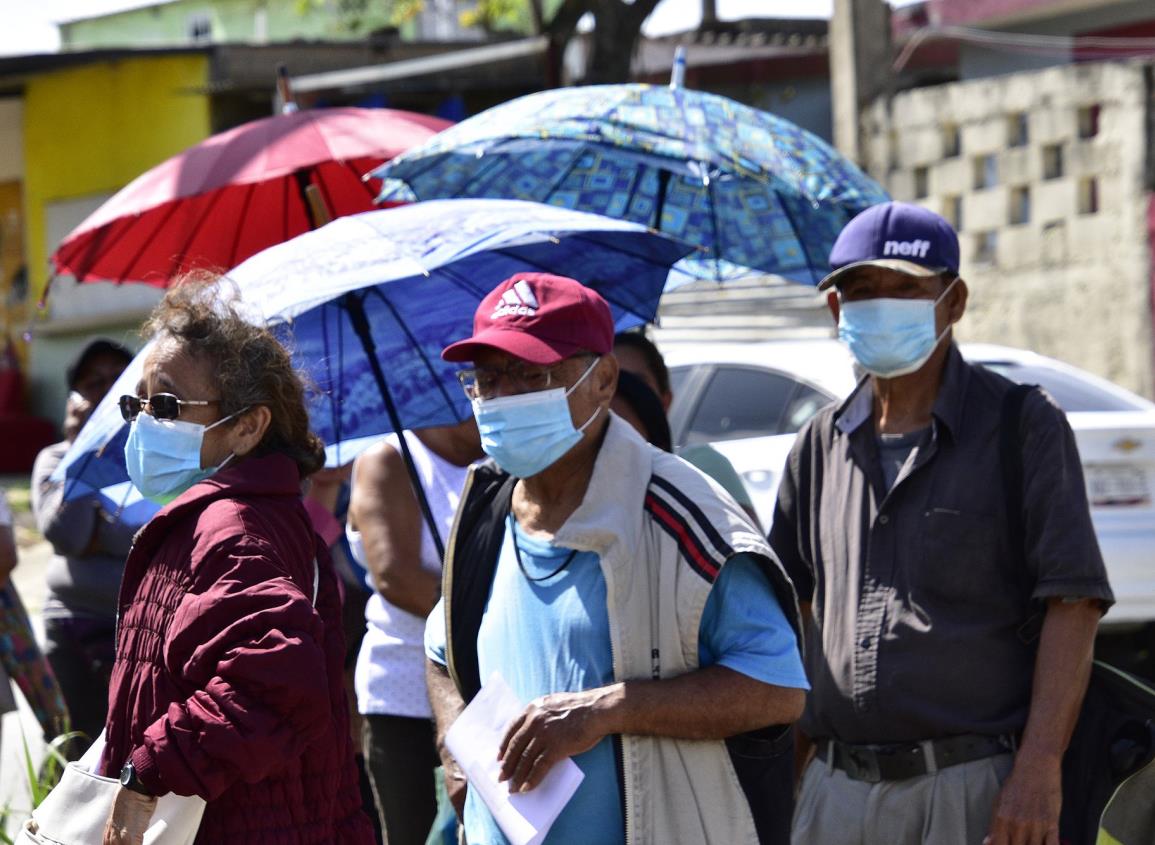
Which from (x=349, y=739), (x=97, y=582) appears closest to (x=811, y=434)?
(x=349, y=739)

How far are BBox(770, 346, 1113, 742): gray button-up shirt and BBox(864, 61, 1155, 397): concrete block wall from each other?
8.41 m

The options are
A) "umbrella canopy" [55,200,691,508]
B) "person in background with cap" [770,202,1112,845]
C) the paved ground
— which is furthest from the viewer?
the paved ground

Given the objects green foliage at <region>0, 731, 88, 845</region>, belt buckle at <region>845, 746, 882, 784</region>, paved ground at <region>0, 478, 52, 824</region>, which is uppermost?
belt buckle at <region>845, 746, 882, 784</region>

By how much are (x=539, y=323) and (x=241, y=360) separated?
0.61 metres

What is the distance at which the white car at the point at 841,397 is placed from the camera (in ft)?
23.6

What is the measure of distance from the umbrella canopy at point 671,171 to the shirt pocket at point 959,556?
72.0 inches

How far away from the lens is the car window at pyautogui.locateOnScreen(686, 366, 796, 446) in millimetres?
8195

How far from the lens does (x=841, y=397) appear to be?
726 centimetres

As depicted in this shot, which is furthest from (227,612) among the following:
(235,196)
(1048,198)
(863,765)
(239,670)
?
(1048,198)

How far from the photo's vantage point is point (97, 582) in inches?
237

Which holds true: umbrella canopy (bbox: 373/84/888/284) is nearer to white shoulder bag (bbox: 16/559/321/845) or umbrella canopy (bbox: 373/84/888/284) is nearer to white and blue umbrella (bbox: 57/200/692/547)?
white and blue umbrella (bbox: 57/200/692/547)

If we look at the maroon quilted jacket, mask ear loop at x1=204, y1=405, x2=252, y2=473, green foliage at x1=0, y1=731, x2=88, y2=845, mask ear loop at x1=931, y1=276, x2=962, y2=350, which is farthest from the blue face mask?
mask ear loop at x1=931, y1=276, x2=962, y2=350

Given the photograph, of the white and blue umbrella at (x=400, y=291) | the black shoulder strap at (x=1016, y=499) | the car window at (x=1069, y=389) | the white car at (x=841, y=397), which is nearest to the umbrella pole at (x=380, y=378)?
the white and blue umbrella at (x=400, y=291)

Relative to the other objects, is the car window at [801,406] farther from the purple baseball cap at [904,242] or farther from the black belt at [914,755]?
the black belt at [914,755]
